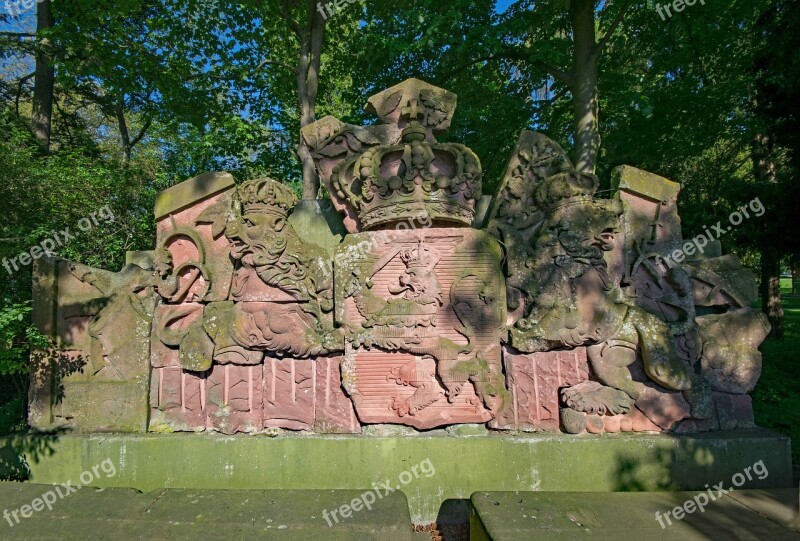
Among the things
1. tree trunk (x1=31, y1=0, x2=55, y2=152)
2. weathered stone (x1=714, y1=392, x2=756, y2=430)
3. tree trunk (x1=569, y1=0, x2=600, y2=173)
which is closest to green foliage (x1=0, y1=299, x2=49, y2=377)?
weathered stone (x1=714, y1=392, x2=756, y2=430)

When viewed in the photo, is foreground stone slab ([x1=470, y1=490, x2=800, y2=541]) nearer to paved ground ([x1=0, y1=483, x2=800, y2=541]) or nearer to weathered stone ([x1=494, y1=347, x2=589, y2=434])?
paved ground ([x1=0, y1=483, x2=800, y2=541])

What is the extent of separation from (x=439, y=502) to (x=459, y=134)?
8.74m

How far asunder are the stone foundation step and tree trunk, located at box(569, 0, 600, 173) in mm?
5553

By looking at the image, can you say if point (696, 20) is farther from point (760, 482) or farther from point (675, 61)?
point (760, 482)

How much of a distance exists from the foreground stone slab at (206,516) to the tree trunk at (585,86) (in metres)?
6.42

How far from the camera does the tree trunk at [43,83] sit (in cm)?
1005

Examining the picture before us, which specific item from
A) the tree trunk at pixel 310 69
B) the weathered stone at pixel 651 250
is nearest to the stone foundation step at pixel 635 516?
the weathered stone at pixel 651 250

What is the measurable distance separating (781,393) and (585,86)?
18.0 feet

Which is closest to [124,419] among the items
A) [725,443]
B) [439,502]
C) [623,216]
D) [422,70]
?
[439,502]

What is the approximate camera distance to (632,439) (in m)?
3.56

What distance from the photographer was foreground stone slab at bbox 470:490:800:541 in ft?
8.25

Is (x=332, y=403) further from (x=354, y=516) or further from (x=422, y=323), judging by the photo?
(x=354, y=516)

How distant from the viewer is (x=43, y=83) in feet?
33.9

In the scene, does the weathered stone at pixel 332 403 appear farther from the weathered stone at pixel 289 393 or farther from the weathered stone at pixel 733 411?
the weathered stone at pixel 733 411
